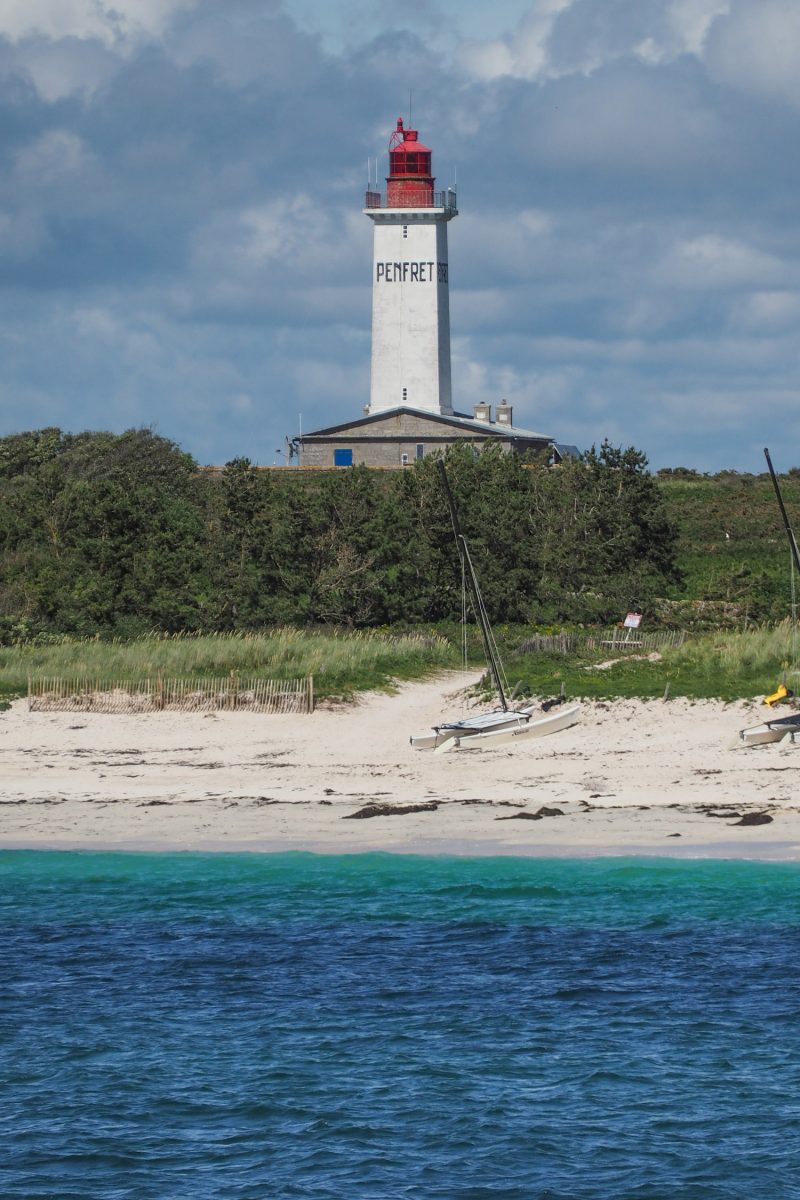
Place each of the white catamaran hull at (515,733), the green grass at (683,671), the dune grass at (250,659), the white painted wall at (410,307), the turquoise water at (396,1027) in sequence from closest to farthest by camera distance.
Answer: the turquoise water at (396,1027), the white catamaran hull at (515,733), the green grass at (683,671), the dune grass at (250,659), the white painted wall at (410,307)

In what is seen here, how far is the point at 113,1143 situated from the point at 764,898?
32.7 ft

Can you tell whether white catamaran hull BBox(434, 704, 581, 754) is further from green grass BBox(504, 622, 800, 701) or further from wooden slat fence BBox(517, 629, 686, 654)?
wooden slat fence BBox(517, 629, 686, 654)

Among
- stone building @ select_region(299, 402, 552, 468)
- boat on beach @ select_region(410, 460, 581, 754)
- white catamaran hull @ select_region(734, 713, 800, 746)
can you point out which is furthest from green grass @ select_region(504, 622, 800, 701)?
stone building @ select_region(299, 402, 552, 468)

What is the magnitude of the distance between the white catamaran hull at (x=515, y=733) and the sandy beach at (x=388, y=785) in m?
0.24

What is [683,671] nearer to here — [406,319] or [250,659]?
[250,659]

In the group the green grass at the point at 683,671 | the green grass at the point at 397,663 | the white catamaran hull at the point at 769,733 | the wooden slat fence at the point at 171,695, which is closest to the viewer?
the white catamaran hull at the point at 769,733

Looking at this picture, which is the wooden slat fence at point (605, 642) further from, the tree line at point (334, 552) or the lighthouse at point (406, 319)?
the lighthouse at point (406, 319)

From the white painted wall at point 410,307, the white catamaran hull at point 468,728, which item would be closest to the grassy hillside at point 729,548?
the white painted wall at point 410,307

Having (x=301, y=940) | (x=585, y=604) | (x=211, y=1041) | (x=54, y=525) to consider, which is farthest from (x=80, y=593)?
(x=211, y=1041)

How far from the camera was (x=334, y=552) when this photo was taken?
48406 millimetres

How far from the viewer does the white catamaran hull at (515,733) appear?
2936 centimetres

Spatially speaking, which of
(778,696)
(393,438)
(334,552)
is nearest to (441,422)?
(393,438)

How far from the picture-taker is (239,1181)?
12.7 meters

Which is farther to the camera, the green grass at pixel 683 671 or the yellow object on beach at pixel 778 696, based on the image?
the green grass at pixel 683 671
